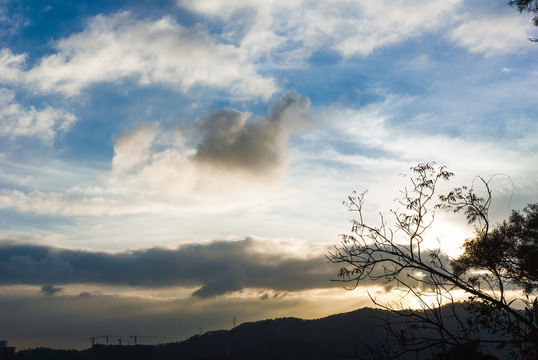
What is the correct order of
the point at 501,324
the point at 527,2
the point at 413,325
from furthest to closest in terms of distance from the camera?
the point at 527,2, the point at 501,324, the point at 413,325

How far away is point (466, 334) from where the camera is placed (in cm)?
959

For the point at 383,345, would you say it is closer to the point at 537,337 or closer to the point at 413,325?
the point at 413,325

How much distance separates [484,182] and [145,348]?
667 feet

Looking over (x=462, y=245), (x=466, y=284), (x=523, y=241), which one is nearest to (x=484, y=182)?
(x=466, y=284)

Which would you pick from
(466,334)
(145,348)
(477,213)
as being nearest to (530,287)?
(477,213)

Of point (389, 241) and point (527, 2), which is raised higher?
point (527, 2)

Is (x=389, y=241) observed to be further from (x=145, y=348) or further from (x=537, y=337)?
(x=145, y=348)

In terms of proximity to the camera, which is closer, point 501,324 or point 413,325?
point 413,325

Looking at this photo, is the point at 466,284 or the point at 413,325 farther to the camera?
the point at 466,284

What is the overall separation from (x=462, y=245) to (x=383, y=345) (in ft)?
32.5

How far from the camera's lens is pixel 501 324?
33.3ft

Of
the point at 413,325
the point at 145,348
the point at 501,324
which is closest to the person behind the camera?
the point at 413,325

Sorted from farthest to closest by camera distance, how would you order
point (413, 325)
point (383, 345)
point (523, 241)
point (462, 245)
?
1. point (523, 241)
2. point (462, 245)
3. point (413, 325)
4. point (383, 345)

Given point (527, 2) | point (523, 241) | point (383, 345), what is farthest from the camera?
point (523, 241)
